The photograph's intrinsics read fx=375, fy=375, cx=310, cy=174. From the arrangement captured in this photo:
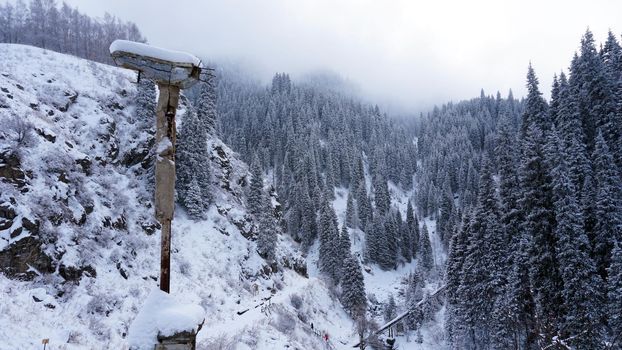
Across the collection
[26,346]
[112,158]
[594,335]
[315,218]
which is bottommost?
[315,218]

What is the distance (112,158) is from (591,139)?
5880 cm

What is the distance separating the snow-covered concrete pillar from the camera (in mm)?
5676

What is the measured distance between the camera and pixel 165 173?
5.74 metres

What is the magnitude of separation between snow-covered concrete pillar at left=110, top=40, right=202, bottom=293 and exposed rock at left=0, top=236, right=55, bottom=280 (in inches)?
789

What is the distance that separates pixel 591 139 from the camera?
162 ft

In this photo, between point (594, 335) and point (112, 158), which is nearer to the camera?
point (594, 335)

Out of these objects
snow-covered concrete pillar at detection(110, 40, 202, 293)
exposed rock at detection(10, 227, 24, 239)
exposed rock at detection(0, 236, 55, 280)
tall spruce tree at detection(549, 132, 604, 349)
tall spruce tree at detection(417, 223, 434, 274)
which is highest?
snow-covered concrete pillar at detection(110, 40, 202, 293)

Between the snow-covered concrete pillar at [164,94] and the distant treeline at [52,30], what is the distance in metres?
80.5

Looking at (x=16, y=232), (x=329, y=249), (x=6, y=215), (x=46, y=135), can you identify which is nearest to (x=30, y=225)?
(x=16, y=232)

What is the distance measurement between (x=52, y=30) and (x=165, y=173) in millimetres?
89190

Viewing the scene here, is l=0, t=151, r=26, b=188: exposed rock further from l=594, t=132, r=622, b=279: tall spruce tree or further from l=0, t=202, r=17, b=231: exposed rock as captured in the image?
l=594, t=132, r=622, b=279: tall spruce tree

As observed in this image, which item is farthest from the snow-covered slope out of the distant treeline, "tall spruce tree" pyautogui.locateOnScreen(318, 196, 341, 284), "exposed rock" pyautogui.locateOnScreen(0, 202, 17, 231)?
the distant treeline

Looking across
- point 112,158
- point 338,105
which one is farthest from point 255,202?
point 338,105

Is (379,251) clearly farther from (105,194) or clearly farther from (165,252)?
(165,252)
